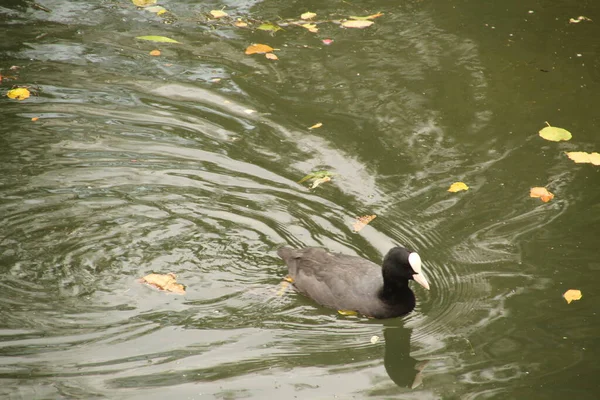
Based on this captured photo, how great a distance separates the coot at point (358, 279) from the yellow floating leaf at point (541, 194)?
6.59 feet

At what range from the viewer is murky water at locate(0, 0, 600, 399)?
5.51m

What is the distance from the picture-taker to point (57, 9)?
10820mm

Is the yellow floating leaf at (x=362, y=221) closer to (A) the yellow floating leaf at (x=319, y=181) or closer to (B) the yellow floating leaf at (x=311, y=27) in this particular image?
(A) the yellow floating leaf at (x=319, y=181)

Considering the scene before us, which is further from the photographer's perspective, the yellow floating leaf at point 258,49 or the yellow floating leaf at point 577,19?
the yellow floating leaf at point 577,19

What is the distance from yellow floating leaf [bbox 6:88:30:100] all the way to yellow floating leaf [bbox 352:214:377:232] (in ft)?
14.3

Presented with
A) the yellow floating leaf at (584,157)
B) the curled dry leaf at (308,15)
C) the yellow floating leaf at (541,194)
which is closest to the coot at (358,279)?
the yellow floating leaf at (541,194)

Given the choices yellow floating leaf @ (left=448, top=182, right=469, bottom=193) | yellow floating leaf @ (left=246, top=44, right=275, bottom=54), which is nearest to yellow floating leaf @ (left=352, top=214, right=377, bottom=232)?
yellow floating leaf @ (left=448, top=182, right=469, bottom=193)

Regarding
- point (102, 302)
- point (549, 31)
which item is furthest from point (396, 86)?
point (102, 302)

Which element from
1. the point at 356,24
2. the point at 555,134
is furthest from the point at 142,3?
the point at 555,134

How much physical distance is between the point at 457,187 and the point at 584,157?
59.2 inches

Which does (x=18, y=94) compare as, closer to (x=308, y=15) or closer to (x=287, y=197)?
(x=287, y=197)

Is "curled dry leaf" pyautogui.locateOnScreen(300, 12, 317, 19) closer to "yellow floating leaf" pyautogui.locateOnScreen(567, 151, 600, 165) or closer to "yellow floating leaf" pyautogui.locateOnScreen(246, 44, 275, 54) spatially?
"yellow floating leaf" pyautogui.locateOnScreen(246, 44, 275, 54)

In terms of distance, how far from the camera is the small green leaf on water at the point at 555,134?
26.8ft

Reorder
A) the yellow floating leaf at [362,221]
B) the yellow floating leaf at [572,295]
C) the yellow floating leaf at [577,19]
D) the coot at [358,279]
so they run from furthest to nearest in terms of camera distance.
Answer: the yellow floating leaf at [577,19] < the yellow floating leaf at [362,221] < the yellow floating leaf at [572,295] < the coot at [358,279]
